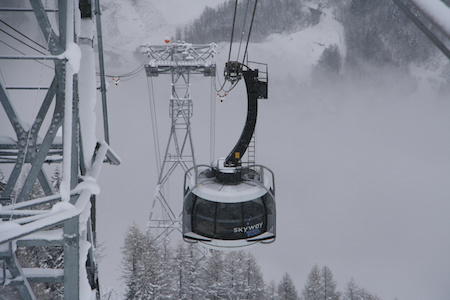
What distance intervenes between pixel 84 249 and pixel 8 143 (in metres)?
1.71

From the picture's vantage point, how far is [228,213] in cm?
624

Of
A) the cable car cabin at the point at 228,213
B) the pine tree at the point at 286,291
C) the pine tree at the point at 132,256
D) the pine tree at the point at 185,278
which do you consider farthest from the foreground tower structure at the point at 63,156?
the pine tree at the point at 286,291

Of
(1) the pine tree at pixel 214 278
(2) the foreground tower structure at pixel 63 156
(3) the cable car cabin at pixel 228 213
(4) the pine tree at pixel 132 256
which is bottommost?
(1) the pine tree at pixel 214 278

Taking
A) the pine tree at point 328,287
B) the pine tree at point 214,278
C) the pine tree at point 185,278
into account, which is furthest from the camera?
the pine tree at point 328,287

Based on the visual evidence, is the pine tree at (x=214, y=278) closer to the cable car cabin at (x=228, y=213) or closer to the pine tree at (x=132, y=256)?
the pine tree at (x=132, y=256)

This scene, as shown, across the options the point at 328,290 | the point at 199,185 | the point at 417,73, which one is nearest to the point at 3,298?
the point at 199,185

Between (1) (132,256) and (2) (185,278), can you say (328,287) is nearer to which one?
(2) (185,278)

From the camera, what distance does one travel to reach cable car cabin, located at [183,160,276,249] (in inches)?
246

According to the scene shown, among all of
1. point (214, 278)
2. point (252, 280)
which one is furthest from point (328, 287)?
point (214, 278)

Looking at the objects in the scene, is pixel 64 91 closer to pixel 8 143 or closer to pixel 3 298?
pixel 8 143

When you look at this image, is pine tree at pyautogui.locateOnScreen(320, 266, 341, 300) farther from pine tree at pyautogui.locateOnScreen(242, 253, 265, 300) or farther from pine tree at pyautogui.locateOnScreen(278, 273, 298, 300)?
pine tree at pyautogui.locateOnScreen(242, 253, 265, 300)

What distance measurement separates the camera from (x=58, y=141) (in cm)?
410

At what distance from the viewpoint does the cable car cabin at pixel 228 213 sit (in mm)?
6238

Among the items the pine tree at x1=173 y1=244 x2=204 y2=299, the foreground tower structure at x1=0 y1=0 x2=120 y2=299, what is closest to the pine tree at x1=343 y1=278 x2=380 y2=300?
the pine tree at x1=173 y1=244 x2=204 y2=299
